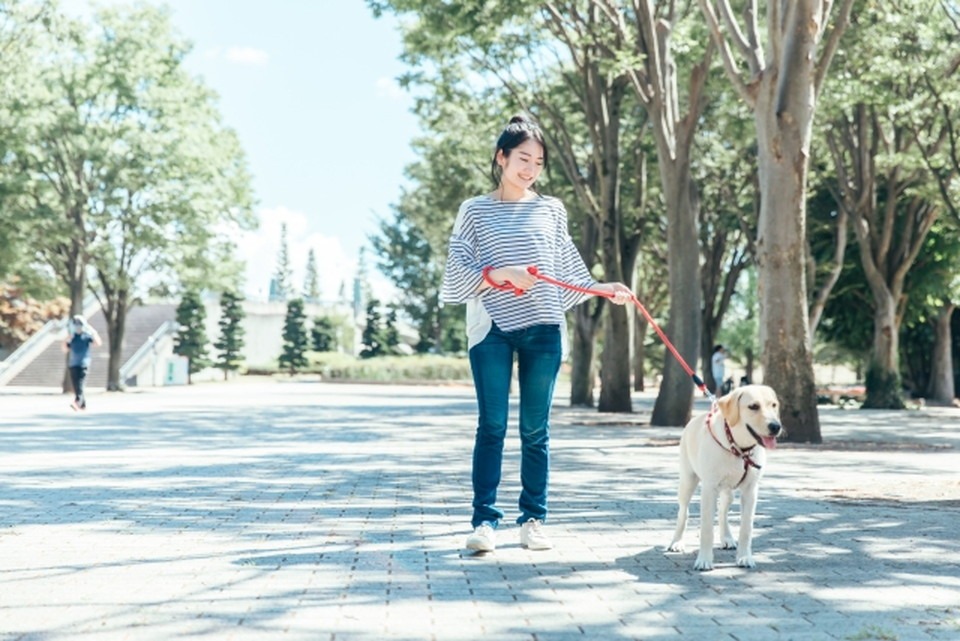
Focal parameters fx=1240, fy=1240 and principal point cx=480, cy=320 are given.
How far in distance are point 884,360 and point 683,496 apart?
2544 cm

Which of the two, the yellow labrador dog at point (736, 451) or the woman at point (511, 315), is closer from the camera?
the yellow labrador dog at point (736, 451)

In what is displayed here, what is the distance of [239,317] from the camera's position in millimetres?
75625

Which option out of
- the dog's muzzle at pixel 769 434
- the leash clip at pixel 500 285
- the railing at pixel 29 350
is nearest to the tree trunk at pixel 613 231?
the leash clip at pixel 500 285

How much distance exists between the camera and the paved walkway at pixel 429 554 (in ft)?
15.2

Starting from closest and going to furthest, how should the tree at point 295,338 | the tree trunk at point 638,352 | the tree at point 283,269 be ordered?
the tree trunk at point 638,352, the tree at point 295,338, the tree at point 283,269

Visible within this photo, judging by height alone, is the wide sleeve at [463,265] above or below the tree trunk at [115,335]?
below

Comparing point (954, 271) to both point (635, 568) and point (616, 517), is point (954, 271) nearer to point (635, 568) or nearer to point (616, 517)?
point (616, 517)

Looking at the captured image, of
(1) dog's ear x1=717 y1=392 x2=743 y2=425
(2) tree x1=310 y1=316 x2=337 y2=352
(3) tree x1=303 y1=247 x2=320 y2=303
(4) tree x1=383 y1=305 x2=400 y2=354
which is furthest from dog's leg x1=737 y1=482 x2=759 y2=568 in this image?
(3) tree x1=303 y1=247 x2=320 y2=303

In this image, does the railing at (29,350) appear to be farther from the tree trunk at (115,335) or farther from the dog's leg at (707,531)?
the dog's leg at (707,531)

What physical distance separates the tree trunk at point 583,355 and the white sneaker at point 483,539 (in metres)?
22.5

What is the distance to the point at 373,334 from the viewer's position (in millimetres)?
85812

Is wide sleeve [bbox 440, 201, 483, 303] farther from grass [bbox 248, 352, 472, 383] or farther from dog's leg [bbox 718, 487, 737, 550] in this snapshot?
grass [bbox 248, 352, 472, 383]

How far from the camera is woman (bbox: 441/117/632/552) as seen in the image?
628cm

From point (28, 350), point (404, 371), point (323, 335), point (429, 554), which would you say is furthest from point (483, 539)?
point (323, 335)
